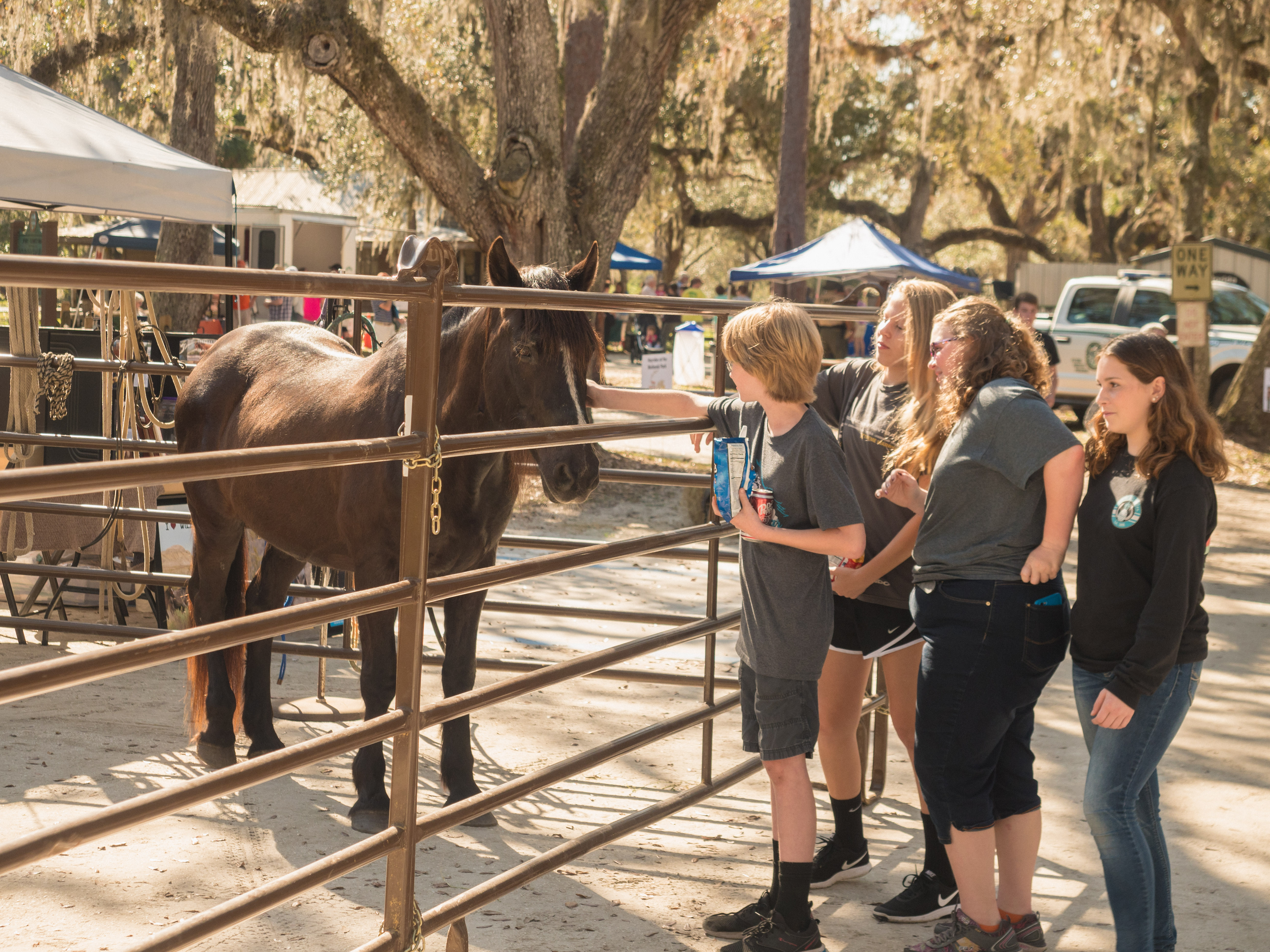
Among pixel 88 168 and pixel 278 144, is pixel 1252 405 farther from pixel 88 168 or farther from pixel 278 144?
pixel 278 144

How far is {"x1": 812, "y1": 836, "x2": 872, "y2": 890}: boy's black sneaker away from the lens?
142 inches

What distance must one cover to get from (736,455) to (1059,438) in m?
0.81

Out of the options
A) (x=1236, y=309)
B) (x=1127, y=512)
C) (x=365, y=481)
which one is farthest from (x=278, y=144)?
(x=1127, y=512)

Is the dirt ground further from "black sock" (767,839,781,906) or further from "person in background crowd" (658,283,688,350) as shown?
"person in background crowd" (658,283,688,350)

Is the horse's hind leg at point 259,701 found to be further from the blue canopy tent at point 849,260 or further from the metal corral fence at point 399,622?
the blue canopy tent at point 849,260

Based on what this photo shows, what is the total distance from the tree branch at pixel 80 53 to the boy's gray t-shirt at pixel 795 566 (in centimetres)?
1631

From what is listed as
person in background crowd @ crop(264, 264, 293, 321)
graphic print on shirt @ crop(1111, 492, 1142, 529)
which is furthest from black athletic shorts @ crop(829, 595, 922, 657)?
person in background crowd @ crop(264, 264, 293, 321)

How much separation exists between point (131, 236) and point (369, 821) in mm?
20945

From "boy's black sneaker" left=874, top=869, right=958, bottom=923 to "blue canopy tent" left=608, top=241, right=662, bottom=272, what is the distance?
25.2 m

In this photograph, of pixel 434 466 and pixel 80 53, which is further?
pixel 80 53

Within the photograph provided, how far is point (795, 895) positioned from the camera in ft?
9.69

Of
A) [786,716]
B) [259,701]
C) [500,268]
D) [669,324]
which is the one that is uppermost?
[669,324]

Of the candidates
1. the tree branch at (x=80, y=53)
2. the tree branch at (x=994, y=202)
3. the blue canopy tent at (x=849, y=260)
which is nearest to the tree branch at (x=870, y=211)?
the tree branch at (x=994, y=202)

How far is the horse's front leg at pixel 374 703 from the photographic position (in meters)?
3.71
